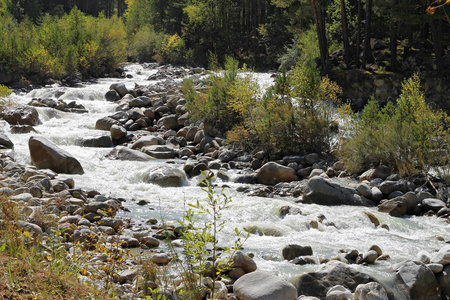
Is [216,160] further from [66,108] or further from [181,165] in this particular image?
[66,108]

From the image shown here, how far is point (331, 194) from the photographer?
29.4 ft

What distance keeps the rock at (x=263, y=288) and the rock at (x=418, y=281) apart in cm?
141

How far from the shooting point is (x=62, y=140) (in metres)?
13.4

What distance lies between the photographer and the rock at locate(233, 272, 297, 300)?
438cm

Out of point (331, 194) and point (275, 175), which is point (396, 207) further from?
point (275, 175)

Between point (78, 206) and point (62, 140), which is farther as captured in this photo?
point (62, 140)

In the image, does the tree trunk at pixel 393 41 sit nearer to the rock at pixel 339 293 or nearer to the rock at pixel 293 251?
the rock at pixel 293 251


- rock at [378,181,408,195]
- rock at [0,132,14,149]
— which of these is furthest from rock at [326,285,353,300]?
rock at [0,132,14,149]

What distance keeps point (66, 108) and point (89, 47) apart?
10414 mm

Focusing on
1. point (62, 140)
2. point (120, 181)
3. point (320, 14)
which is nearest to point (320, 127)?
point (120, 181)

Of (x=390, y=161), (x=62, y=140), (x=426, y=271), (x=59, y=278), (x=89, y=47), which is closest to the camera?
(x=59, y=278)

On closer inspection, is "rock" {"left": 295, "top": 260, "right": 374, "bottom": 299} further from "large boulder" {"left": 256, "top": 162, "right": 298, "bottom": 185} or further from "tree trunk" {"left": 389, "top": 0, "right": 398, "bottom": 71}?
"tree trunk" {"left": 389, "top": 0, "right": 398, "bottom": 71}

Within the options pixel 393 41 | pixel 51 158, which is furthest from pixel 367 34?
pixel 51 158

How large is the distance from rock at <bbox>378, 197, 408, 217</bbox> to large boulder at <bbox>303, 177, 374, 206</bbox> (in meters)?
0.47
